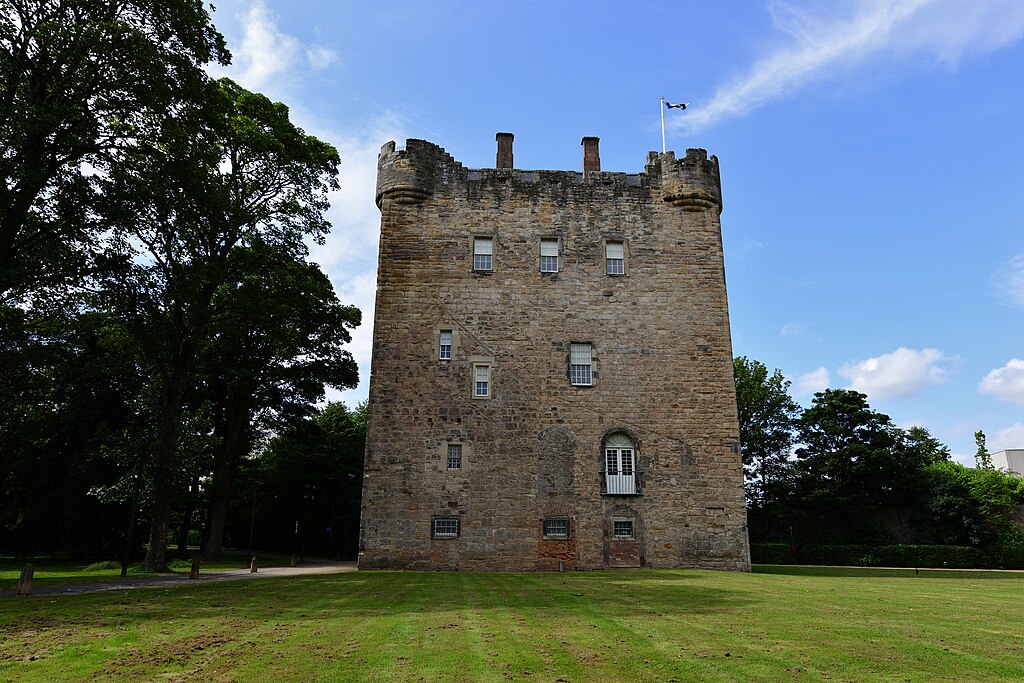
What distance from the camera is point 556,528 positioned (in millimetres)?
24828

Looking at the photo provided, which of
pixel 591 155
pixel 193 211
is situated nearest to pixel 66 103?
pixel 193 211

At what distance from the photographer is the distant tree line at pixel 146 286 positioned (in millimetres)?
17000

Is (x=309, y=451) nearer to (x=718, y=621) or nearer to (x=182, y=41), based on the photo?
(x=182, y=41)

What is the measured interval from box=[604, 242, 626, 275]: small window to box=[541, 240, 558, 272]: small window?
204cm

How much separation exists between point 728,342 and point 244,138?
65.1 ft

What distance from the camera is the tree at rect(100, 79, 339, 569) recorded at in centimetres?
1842

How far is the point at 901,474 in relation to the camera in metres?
39.5

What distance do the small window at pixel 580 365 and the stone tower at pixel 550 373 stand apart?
5 centimetres

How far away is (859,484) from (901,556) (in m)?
5.06

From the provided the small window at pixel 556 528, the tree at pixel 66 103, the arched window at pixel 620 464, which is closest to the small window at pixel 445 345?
the arched window at pixel 620 464

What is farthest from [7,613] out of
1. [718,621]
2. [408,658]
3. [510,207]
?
[510,207]

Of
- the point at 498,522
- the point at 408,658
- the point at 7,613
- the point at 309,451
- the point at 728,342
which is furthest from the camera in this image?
the point at 309,451

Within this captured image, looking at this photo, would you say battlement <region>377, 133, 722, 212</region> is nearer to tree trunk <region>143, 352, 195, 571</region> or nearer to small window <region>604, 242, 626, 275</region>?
small window <region>604, 242, 626, 275</region>

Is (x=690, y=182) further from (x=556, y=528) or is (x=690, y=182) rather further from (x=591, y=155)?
(x=556, y=528)
